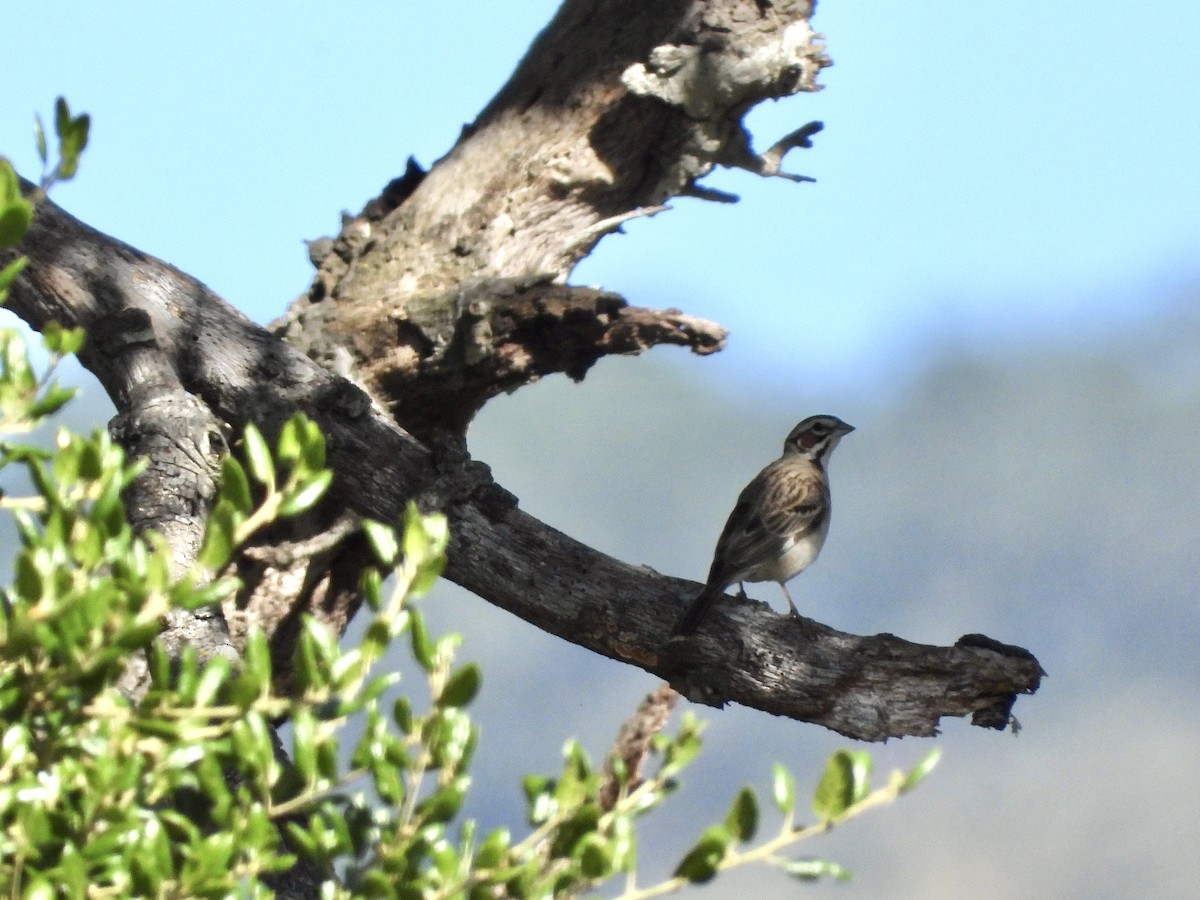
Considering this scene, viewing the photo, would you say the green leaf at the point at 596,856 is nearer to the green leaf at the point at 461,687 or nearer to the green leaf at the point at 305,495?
the green leaf at the point at 461,687

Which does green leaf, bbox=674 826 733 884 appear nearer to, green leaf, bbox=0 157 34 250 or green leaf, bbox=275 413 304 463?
green leaf, bbox=275 413 304 463

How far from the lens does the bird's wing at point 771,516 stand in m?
6.78

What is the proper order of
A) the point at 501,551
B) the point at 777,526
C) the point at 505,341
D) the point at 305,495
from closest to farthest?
the point at 305,495 → the point at 501,551 → the point at 505,341 → the point at 777,526

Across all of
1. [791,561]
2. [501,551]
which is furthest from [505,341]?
[791,561]

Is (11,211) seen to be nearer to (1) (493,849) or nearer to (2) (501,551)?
(1) (493,849)

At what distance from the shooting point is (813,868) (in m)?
2.17

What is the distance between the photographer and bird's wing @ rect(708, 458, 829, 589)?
6.78 meters

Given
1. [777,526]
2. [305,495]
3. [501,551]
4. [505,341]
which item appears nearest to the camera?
[305,495]

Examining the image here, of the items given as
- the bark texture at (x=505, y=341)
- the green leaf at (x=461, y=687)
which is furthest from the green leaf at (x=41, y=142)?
the bark texture at (x=505, y=341)

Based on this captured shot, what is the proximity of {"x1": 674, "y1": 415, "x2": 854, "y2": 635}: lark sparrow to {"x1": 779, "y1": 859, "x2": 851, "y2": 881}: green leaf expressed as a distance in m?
3.92

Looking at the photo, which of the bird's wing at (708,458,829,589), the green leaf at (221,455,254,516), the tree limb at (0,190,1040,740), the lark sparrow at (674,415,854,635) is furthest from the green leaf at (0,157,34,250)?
the bird's wing at (708,458,829,589)

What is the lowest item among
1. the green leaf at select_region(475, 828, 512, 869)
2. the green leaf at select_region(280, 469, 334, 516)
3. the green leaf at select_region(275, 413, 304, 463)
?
the green leaf at select_region(475, 828, 512, 869)

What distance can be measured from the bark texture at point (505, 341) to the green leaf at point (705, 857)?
258 centimetres

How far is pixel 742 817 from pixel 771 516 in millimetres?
5183
